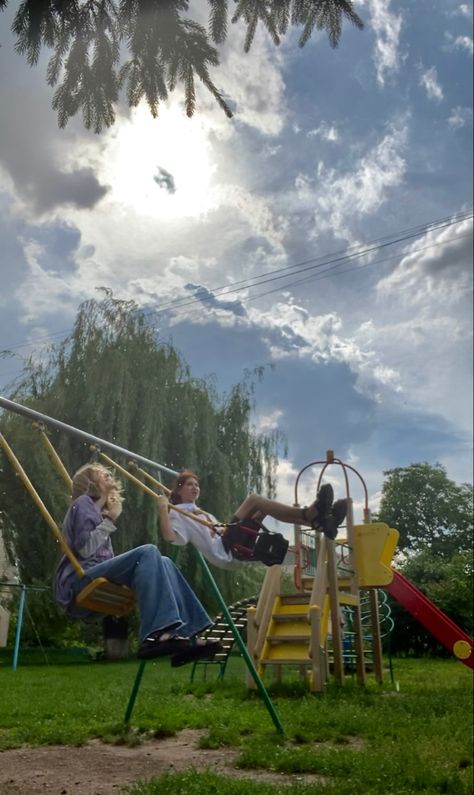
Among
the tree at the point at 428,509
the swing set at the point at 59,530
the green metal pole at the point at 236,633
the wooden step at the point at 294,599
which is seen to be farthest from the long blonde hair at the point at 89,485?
the wooden step at the point at 294,599

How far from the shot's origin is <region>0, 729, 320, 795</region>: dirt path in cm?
328

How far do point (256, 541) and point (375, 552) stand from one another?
1.95 metres

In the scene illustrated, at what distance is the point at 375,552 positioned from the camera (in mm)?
5441

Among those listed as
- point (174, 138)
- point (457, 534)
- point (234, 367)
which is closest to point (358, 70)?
point (174, 138)

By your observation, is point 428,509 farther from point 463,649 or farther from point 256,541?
point 256,541

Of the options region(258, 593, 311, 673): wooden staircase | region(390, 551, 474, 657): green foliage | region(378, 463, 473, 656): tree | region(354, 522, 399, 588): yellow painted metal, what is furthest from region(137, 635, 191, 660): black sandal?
region(258, 593, 311, 673): wooden staircase

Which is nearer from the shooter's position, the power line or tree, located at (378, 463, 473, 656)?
the power line

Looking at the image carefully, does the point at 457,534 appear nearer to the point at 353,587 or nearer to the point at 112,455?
the point at 353,587

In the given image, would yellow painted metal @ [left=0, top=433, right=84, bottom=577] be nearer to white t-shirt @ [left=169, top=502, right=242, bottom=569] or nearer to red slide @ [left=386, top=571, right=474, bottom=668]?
white t-shirt @ [left=169, top=502, right=242, bottom=569]

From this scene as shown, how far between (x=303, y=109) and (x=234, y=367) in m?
1.43

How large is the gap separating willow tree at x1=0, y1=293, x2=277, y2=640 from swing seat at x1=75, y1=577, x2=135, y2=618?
0.27 metres

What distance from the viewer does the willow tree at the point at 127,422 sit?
3428 millimetres

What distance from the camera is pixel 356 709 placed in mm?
5219

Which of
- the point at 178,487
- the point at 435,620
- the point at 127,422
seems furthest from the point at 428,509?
the point at 127,422
